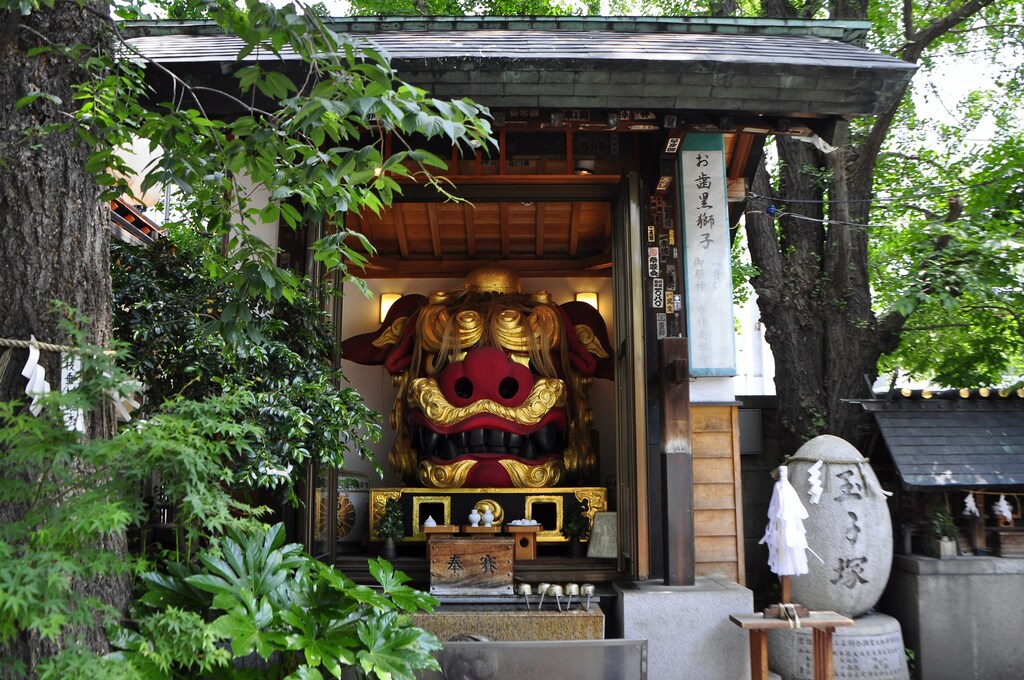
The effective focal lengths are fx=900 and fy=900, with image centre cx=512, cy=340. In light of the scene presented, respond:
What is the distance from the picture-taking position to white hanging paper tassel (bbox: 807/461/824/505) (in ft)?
24.8

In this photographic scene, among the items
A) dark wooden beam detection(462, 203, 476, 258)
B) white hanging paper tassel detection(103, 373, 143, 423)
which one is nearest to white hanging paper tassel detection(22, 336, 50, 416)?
white hanging paper tassel detection(103, 373, 143, 423)

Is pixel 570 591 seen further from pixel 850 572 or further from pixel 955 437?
pixel 955 437

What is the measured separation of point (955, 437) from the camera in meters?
8.29

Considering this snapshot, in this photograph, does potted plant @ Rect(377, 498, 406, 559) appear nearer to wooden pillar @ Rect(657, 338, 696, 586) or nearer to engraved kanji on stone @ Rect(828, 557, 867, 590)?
wooden pillar @ Rect(657, 338, 696, 586)

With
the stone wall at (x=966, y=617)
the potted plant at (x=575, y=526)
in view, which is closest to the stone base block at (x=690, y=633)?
the potted plant at (x=575, y=526)

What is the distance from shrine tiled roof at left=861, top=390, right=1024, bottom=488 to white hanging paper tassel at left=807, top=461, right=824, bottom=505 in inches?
31.2

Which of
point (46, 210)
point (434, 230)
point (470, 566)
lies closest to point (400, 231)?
point (434, 230)

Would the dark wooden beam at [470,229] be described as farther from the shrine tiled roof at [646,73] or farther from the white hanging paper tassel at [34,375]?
the white hanging paper tassel at [34,375]

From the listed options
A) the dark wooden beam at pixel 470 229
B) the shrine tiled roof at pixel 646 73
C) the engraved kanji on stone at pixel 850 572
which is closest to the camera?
the shrine tiled roof at pixel 646 73

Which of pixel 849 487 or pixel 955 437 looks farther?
pixel 955 437

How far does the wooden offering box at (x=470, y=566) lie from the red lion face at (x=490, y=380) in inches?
64.4

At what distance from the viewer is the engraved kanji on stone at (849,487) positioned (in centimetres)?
764

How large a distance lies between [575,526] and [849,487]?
8.14ft

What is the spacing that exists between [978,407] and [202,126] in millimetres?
7408
